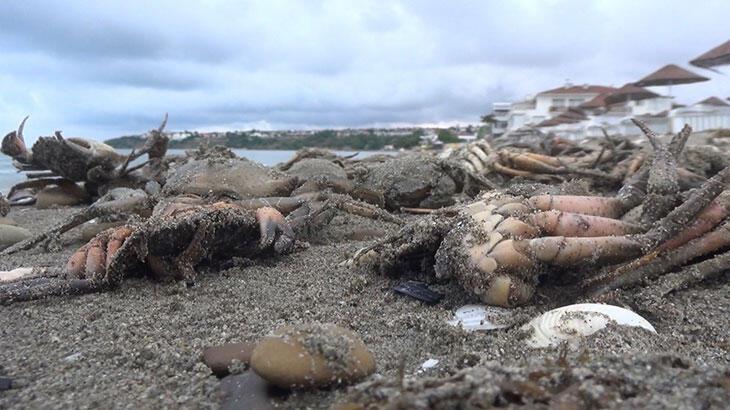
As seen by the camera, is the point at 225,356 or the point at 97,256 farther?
the point at 97,256

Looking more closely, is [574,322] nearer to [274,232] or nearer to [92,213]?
[274,232]

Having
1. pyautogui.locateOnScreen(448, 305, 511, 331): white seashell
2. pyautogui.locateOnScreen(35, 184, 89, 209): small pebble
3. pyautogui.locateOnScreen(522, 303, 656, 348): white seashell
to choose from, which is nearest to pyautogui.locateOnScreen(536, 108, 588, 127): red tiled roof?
pyautogui.locateOnScreen(35, 184, 89, 209): small pebble

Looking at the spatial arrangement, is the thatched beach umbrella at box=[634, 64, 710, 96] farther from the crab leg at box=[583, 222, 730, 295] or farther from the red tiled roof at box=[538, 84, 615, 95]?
the red tiled roof at box=[538, 84, 615, 95]

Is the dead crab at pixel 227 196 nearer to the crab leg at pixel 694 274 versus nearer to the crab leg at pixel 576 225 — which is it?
the crab leg at pixel 576 225

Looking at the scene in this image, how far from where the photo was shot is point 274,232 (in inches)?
166

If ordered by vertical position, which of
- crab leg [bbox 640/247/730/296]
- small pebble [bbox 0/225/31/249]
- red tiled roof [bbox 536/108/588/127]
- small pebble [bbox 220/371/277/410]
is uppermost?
small pebble [bbox 220/371/277/410]

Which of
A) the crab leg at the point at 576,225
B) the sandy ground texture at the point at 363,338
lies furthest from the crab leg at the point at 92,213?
the crab leg at the point at 576,225

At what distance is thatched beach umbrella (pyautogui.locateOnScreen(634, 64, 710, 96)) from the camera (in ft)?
85.1

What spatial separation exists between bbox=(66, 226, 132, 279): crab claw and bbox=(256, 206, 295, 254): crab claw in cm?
83

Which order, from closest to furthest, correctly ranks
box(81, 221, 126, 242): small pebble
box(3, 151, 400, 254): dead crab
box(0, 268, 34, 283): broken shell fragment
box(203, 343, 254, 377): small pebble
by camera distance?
box(203, 343, 254, 377): small pebble
box(0, 268, 34, 283): broken shell fragment
box(3, 151, 400, 254): dead crab
box(81, 221, 126, 242): small pebble

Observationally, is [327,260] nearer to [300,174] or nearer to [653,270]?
[653,270]

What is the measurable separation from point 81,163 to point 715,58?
59.8 feet

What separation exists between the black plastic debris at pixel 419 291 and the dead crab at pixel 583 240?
106mm

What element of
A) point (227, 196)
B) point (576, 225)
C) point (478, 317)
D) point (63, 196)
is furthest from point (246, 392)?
point (63, 196)
